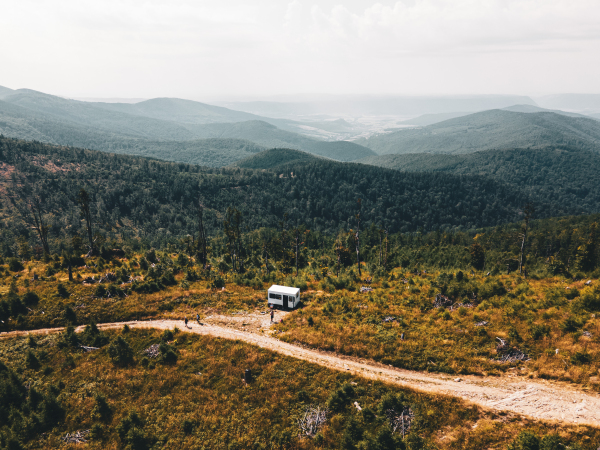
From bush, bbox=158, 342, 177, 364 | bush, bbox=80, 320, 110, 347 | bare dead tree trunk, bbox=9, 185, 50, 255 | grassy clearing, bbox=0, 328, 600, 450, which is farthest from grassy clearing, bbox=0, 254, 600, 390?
bare dead tree trunk, bbox=9, 185, 50, 255

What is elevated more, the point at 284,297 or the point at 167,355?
the point at 284,297

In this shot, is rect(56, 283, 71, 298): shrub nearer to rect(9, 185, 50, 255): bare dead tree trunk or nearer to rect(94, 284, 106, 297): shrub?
rect(94, 284, 106, 297): shrub

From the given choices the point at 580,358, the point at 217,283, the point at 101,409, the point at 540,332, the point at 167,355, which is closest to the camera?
the point at 580,358

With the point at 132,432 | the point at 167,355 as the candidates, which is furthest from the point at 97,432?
the point at 167,355

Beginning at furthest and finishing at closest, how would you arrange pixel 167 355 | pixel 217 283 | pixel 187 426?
pixel 217 283, pixel 167 355, pixel 187 426

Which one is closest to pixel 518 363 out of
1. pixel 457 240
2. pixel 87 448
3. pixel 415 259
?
pixel 87 448

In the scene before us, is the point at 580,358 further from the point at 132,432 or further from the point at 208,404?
the point at 132,432

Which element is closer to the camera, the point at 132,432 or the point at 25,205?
the point at 132,432
